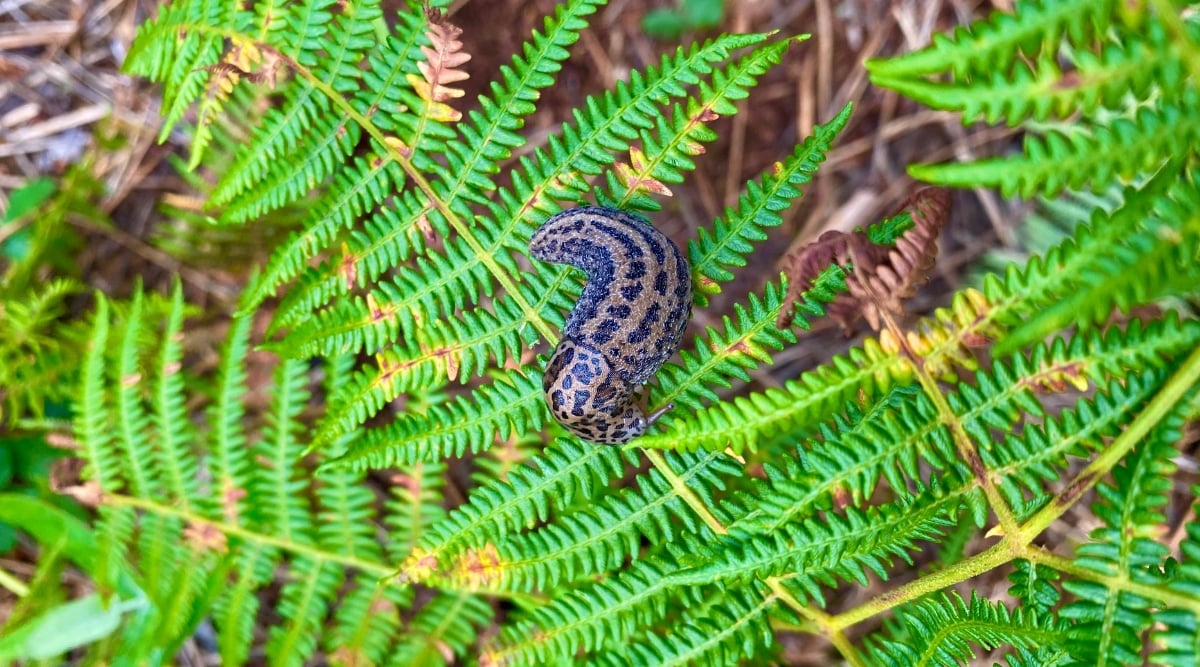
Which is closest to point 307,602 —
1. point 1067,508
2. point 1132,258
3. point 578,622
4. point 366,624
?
point 366,624

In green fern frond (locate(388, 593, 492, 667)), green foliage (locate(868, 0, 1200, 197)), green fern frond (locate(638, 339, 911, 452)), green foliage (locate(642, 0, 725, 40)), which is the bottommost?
green fern frond (locate(388, 593, 492, 667))

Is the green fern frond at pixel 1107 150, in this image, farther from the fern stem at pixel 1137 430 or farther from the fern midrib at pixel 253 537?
the fern midrib at pixel 253 537

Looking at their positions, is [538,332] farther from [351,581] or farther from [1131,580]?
[351,581]

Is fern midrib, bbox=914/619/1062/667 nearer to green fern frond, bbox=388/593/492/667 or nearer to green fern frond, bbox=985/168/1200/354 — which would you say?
green fern frond, bbox=985/168/1200/354

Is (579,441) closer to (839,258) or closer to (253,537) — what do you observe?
(839,258)

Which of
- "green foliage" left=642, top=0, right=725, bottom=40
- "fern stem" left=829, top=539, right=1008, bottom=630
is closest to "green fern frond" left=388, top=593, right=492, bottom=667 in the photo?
"fern stem" left=829, top=539, right=1008, bottom=630

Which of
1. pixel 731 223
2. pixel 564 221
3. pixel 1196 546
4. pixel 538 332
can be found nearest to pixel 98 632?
pixel 538 332

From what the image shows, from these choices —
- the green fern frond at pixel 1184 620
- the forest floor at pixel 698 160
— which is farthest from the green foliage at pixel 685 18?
the green fern frond at pixel 1184 620
